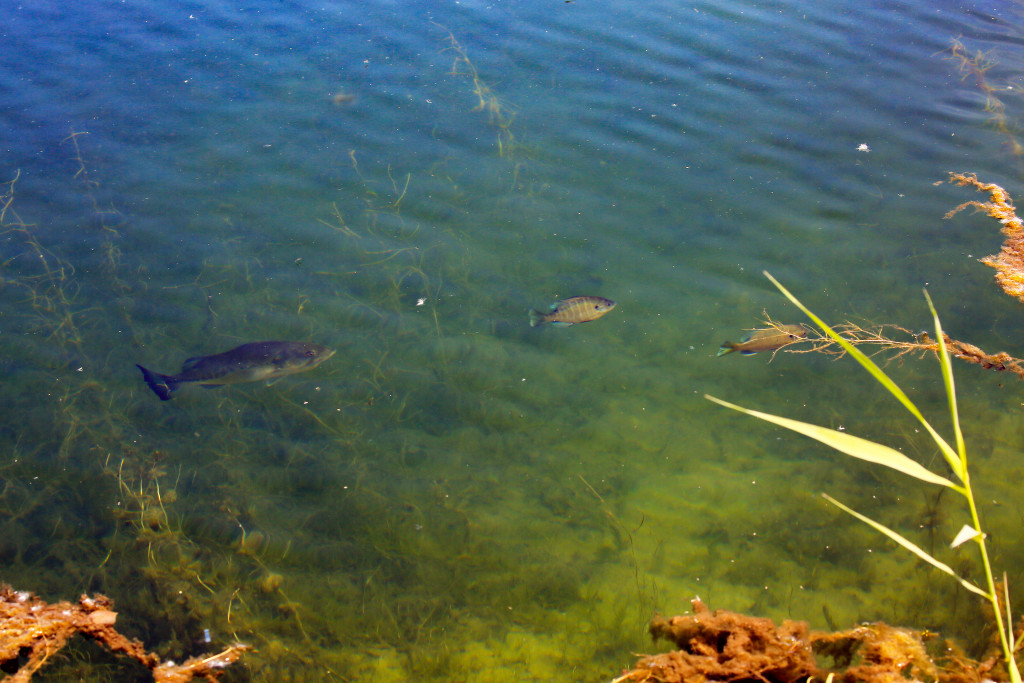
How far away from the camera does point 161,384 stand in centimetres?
464

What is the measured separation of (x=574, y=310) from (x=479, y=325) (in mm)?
850

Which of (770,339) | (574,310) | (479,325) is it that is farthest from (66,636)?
(770,339)

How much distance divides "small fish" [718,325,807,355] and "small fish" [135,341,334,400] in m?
3.45

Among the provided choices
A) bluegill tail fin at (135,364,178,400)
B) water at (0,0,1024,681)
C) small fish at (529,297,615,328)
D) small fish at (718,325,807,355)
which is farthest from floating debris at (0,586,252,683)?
small fish at (718,325,807,355)

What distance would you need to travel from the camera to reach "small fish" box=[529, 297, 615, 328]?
507 centimetres

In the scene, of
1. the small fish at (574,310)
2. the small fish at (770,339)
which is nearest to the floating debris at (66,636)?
the small fish at (574,310)

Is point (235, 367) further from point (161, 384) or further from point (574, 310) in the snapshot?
point (574, 310)

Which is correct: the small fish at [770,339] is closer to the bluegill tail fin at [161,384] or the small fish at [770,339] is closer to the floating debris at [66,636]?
the floating debris at [66,636]

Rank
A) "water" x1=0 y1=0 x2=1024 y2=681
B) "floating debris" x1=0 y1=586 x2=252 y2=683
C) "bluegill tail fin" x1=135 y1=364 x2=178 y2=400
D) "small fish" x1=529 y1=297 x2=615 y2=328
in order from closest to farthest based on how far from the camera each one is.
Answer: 1. "floating debris" x1=0 y1=586 x2=252 y2=683
2. "water" x1=0 y1=0 x2=1024 y2=681
3. "bluegill tail fin" x1=135 y1=364 x2=178 y2=400
4. "small fish" x1=529 y1=297 x2=615 y2=328

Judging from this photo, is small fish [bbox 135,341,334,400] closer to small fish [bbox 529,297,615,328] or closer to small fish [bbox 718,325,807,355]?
small fish [bbox 529,297,615,328]

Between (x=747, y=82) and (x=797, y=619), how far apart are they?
6840 mm

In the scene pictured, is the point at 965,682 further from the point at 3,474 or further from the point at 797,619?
the point at 3,474

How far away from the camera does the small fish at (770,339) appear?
479 cm

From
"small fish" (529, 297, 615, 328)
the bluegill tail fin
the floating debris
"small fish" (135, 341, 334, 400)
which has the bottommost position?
the floating debris
